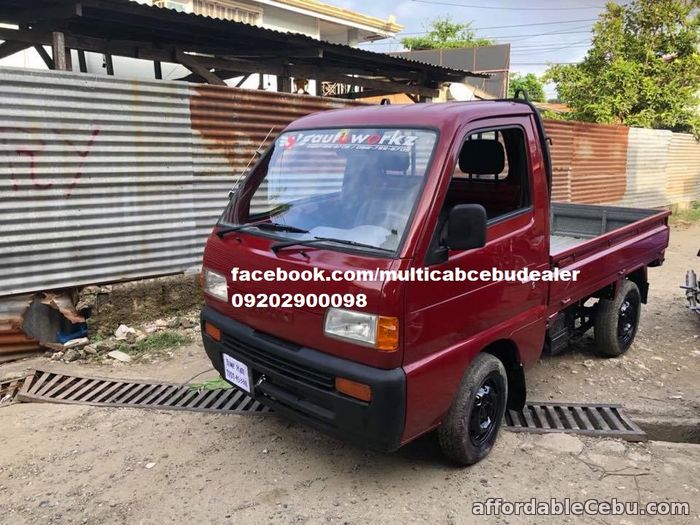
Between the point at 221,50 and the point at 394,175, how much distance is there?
19.7 ft

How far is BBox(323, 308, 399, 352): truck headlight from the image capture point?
2.41 m

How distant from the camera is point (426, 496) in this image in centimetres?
286

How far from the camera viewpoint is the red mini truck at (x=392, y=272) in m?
2.48

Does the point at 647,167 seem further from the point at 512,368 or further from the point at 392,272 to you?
the point at 392,272

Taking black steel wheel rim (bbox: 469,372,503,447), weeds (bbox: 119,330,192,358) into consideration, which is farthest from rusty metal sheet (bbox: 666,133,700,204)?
weeds (bbox: 119,330,192,358)

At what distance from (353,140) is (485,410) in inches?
Answer: 69.8

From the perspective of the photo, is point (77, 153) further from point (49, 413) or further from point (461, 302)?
point (461, 302)

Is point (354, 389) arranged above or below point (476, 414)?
above

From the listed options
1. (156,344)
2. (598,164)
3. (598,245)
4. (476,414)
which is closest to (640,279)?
(598,245)

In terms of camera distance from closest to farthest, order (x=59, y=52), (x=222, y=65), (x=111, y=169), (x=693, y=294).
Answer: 1. (x=111, y=169)
2. (x=59, y=52)
3. (x=693, y=294)
4. (x=222, y=65)

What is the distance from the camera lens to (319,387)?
8.63ft

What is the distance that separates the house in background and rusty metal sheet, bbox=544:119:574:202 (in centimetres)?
490

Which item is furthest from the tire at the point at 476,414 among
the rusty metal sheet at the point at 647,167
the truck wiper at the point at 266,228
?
the rusty metal sheet at the point at 647,167

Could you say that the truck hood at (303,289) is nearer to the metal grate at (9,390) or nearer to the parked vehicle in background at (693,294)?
the metal grate at (9,390)
